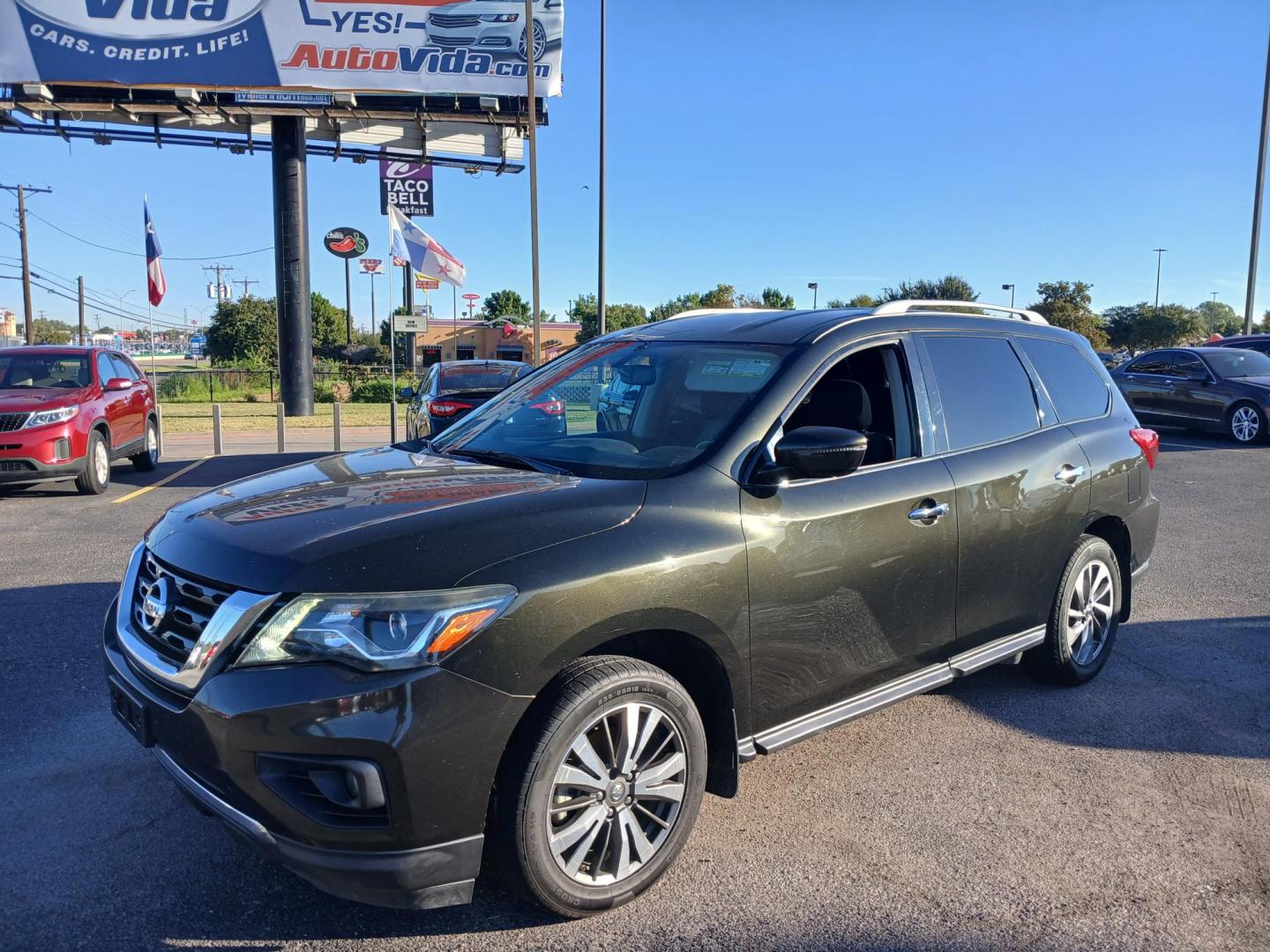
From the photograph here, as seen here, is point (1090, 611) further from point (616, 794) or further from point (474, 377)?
point (474, 377)

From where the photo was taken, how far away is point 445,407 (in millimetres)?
11289

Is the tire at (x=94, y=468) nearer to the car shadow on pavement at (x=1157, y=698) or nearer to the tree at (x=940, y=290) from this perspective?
the car shadow on pavement at (x=1157, y=698)

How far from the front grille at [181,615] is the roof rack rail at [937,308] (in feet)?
9.04

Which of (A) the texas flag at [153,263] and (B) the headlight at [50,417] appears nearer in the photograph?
(B) the headlight at [50,417]

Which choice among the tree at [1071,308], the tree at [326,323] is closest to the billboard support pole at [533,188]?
the tree at [1071,308]

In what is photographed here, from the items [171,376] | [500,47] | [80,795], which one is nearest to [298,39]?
[500,47]

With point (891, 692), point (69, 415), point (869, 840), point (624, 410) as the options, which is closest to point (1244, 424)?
point (891, 692)

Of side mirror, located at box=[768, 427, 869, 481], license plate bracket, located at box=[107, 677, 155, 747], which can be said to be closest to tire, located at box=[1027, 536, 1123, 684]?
side mirror, located at box=[768, 427, 869, 481]

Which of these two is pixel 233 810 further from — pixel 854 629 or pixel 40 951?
pixel 854 629

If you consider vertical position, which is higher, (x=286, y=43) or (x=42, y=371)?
(x=286, y=43)

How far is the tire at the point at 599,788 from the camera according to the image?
2.61 m

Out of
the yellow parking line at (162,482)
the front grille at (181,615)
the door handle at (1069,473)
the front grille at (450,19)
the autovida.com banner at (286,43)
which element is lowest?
the yellow parking line at (162,482)

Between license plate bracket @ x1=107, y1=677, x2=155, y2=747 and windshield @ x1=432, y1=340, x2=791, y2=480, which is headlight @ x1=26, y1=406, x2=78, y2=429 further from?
license plate bracket @ x1=107, y1=677, x2=155, y2=747

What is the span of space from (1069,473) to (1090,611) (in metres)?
0.79
